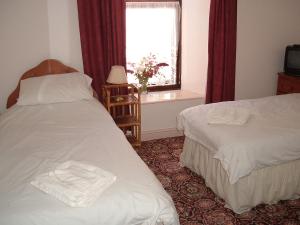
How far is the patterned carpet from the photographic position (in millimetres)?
2398

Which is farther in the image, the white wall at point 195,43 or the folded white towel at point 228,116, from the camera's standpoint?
the white wall at point 195,43

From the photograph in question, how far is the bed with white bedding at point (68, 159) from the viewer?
1487 millimetres

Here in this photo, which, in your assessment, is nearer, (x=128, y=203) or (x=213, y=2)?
(x=128, y=203)

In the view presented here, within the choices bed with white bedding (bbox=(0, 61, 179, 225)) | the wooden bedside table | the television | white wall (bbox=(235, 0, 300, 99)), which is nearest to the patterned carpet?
the wooden bedside table

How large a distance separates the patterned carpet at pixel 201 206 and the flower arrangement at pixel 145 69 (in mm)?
1165

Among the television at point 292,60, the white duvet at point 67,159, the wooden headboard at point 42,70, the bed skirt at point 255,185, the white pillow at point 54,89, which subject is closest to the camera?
the white duvet at point 67,159

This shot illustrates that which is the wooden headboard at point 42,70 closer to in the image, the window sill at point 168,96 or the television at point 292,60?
the window sill at point 168,96

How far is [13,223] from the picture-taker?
55.9 inches

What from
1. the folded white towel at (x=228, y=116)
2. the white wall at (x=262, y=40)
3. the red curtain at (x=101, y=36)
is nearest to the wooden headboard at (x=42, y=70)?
the red curtain at (x=101, y=36)

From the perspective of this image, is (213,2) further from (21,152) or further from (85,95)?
(21,152)

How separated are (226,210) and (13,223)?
169 cm

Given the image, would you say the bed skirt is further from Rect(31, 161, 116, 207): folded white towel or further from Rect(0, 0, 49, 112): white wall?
Rect(0, 0, 49, 112): white wall

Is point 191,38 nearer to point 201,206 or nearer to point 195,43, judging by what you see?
point 195,43

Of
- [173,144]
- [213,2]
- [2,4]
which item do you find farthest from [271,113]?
[2,4]
